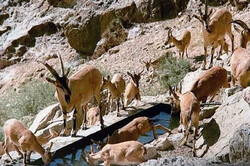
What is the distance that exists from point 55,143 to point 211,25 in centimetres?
413

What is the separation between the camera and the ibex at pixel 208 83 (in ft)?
25.8

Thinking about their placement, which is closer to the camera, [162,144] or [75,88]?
[162,144]

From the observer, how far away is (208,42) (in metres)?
10.4

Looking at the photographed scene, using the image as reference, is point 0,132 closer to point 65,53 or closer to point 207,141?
point 207,141

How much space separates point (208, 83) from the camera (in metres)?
7.95

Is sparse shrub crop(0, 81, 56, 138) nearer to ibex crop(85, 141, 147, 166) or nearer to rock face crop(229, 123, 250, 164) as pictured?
ibex crop(85, 141, 147, 166)

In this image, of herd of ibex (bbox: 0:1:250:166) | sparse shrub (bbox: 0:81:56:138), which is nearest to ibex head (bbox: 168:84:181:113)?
herd of ibex (bbox: 0:1:250:166)

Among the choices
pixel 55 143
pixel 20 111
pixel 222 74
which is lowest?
pixel 20 111

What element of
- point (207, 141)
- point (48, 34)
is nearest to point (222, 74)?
point (207, 141)

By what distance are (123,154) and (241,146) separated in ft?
4.97

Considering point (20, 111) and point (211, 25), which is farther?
point (20, 111)

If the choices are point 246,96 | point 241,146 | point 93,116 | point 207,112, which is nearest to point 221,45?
point 93,116

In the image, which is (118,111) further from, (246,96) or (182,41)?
(182,41)

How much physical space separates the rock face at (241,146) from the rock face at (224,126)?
0.52m
